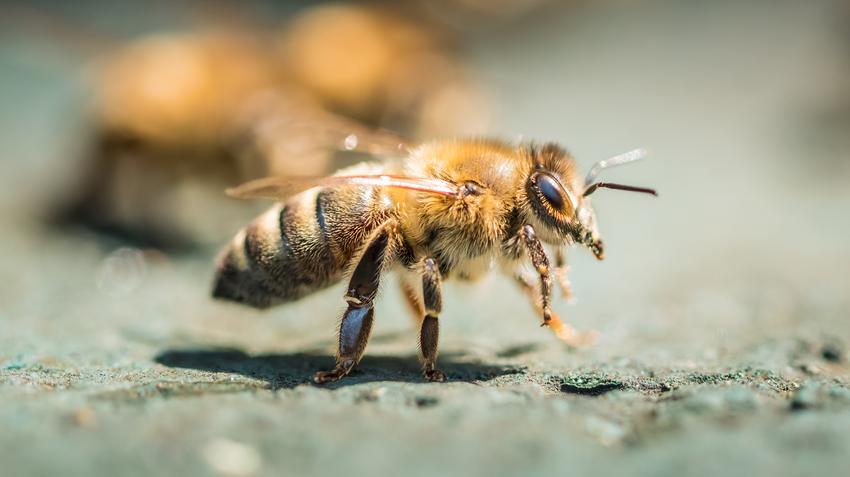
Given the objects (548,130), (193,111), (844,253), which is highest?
(548,130)

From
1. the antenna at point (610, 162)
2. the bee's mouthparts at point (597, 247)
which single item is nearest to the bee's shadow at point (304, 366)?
the bee's mouthparts at point (597, 247)

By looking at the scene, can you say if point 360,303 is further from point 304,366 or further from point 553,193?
point 553,193

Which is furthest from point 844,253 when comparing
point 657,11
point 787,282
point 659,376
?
point 657,11

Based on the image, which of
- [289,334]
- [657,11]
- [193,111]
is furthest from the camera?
[657,11]

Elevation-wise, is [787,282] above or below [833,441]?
above

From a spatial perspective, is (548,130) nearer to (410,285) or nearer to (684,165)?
(684,165)

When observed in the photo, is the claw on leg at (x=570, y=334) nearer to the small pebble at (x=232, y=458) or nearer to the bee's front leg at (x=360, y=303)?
the bee's front leg at (x=360, y=303)
